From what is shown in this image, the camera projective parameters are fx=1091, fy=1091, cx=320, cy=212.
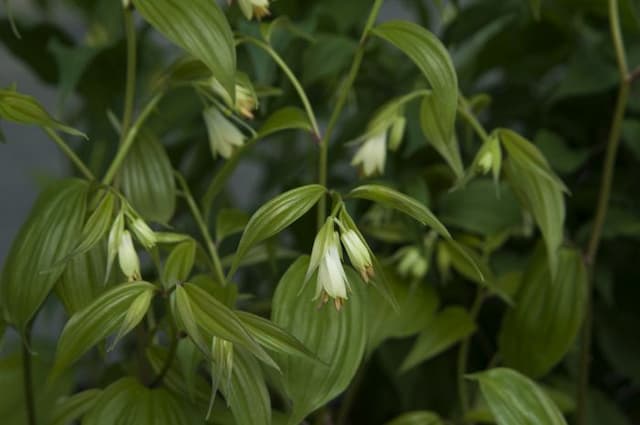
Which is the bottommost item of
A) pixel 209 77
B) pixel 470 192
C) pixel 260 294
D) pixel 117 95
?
pixel 260 294

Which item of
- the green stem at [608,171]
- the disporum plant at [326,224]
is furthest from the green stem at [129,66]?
the green stem at [608,171]

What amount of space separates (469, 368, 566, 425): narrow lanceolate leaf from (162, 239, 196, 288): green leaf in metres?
0.17

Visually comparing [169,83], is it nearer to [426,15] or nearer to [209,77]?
[209,77]

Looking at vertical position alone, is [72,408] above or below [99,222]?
below

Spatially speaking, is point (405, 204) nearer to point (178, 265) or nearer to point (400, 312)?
point (178, 265)

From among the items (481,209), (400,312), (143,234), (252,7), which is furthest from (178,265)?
(481,209)

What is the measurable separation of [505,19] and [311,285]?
1.71ft

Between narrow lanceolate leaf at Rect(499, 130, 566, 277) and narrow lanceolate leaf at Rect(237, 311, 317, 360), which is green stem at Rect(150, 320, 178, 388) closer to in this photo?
narrow lanceolate leaf at Rect(237, 311, 317, 360)

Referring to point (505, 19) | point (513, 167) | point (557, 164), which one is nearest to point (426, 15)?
point (505, 19)

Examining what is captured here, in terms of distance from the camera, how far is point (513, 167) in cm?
68

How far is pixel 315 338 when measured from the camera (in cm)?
58

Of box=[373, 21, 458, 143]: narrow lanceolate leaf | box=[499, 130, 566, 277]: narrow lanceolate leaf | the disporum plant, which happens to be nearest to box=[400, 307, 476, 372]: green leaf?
the disporum plant

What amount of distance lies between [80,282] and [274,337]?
12 cm

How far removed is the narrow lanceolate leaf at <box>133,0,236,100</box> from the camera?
1.70ft
